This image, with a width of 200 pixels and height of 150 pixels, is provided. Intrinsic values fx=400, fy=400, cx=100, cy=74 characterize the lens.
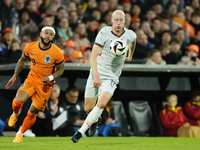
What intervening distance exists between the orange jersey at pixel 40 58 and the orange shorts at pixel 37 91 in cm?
10

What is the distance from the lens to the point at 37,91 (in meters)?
8.06

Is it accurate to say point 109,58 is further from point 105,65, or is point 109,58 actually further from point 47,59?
point 47,59

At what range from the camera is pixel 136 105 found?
1139 centimetres

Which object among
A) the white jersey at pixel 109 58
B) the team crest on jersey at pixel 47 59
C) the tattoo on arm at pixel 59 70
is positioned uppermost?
the white jersey at pixel 109 58

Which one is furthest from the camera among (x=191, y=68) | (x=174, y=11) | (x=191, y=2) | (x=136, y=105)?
(x=191, y=2)

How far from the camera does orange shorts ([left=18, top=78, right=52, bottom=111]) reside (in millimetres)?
7906

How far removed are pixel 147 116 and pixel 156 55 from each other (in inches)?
67.9

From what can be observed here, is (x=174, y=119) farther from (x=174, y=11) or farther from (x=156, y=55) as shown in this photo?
(x=174, y=11)

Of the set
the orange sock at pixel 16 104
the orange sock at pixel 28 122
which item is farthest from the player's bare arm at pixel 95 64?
the orange sock at pixel 28 122

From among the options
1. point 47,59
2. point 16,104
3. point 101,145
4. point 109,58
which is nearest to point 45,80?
point 47,59

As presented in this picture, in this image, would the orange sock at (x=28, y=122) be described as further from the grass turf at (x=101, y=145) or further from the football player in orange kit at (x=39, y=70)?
the grass turf at (x=101, y=145)

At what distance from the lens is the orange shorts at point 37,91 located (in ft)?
25.9

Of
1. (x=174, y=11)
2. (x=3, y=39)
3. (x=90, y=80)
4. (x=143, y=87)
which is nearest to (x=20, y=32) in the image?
(x=3, y=39)

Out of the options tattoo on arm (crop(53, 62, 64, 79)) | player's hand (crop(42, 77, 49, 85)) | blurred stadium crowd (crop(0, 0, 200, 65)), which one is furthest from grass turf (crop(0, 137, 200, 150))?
blurred stadium crowd (crop(0, 0, 200, 65))
